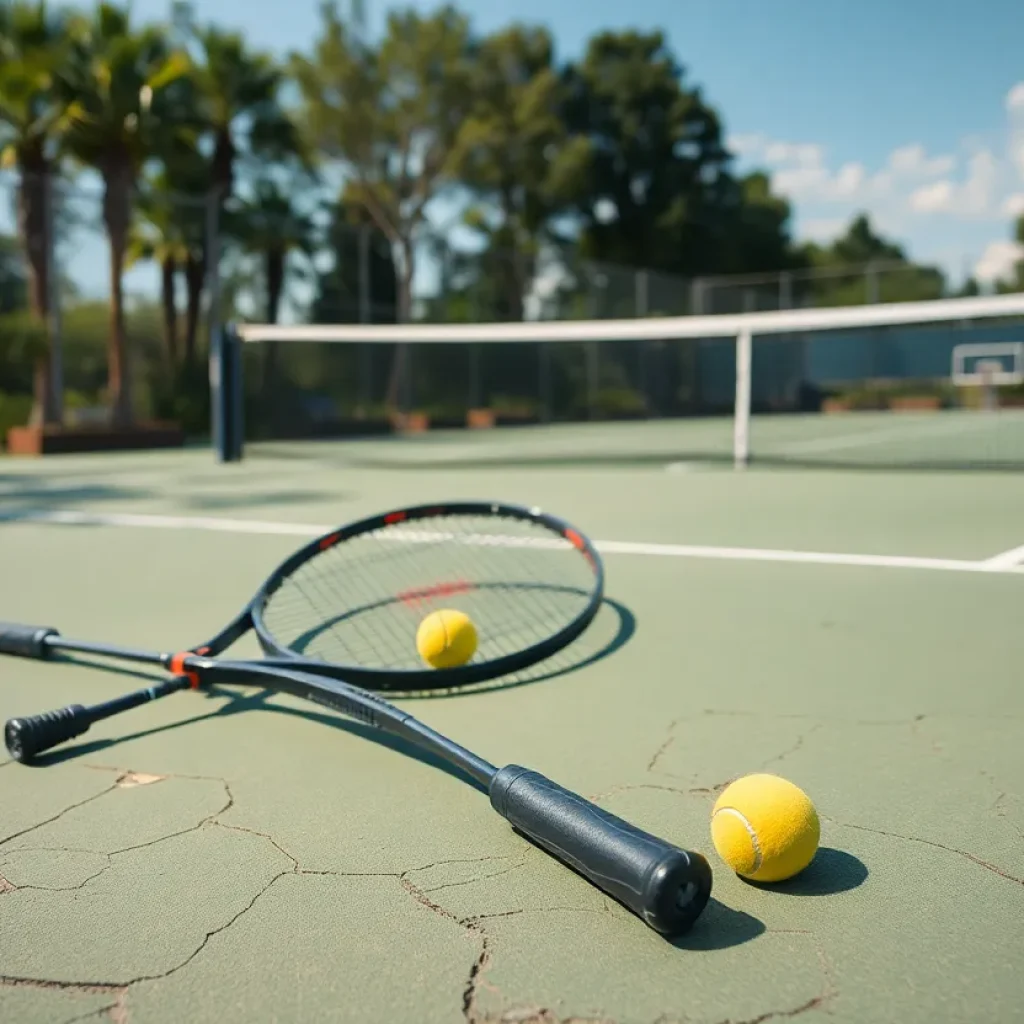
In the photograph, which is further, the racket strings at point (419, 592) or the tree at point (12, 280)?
the tree at point (12, 280)

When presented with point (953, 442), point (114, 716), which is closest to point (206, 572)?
point (114, 716)

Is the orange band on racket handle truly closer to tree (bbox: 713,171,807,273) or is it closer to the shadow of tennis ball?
the shadow of tennis ball

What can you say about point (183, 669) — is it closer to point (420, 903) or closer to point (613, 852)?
point (420, 903)

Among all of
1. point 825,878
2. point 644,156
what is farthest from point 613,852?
point 644,156

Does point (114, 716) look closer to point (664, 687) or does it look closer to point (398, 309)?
point (664, 687)

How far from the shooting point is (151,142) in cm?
1788

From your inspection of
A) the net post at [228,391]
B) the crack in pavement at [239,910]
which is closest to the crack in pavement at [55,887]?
the crack in pavement at [239,910]

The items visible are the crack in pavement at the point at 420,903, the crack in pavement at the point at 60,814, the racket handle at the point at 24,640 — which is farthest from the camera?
the racket handle at the point at 24,640

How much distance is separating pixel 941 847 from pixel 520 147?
122 ft

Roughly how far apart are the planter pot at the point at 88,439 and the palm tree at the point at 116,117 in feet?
1.62

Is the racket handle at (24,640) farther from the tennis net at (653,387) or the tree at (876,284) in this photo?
the tree at (876,284)

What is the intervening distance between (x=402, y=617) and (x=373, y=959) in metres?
2.21

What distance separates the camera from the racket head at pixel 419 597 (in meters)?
2.87

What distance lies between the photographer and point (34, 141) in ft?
53.2
